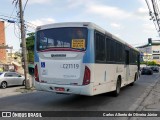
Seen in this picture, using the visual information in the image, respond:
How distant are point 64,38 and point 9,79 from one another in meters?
13.3

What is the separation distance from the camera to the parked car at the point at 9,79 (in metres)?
21.7

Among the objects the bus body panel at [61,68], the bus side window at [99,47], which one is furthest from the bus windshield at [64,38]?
the bus side window at [99,47]

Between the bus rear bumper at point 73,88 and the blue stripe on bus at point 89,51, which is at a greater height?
the blue stripe on bus at point 89,51

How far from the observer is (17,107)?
410 inches

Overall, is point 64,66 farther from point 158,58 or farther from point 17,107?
point 158,58

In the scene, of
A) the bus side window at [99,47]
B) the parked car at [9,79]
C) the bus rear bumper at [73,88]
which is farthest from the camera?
the parked car at [9,79]

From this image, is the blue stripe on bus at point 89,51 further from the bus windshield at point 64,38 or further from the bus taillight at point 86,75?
the bus taillight at point 86,75

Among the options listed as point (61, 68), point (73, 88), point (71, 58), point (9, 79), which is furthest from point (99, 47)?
point (9, 79)

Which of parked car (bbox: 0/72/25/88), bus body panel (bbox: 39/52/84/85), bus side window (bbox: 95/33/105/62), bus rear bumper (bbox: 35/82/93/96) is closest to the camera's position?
bus rear bumper (bbox: 35/82/93/96)

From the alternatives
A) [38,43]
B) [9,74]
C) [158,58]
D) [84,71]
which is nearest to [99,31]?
[84,71]

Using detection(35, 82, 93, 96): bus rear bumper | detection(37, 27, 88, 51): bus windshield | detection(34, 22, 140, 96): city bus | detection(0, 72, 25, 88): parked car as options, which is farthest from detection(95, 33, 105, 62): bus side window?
detection(0, 72, 25, 88): parked car

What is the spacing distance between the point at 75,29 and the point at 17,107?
3.64 m

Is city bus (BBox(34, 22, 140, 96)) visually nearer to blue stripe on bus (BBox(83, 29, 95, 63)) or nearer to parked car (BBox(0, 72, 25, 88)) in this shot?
blue stripe on bus (BBox(83, 29, 95, 63))

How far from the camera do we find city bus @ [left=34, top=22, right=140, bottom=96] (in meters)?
9.90
